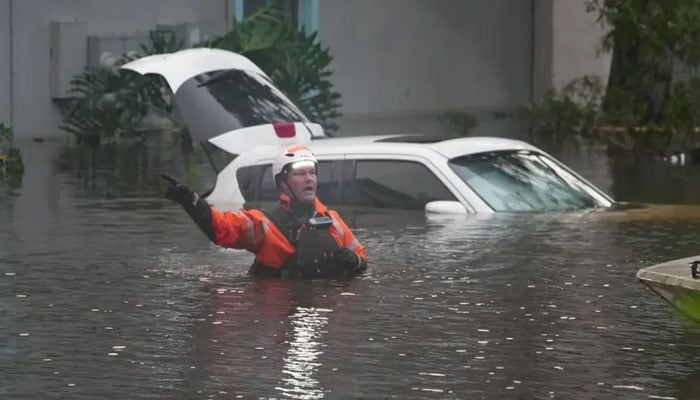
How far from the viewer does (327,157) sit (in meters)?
17.1

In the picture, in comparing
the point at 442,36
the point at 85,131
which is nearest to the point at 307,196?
the point at 85,131

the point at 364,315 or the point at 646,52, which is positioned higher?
the point at 646,52

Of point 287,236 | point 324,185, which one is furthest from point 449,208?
point 287,236

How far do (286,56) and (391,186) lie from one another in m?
10.0

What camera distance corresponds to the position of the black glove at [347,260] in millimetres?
13344

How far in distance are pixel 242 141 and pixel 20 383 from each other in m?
8.57

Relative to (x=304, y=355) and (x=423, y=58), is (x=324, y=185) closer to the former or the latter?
(x=304, y=355)

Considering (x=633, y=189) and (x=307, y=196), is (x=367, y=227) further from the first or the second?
(x=633, y=189)

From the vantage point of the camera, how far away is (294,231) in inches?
521

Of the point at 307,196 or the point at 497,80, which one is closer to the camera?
the point at 307,196

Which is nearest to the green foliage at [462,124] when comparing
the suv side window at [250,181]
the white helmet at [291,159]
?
the suv side window at [250,181]

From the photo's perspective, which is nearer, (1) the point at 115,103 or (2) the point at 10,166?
(2) the point at 10,166

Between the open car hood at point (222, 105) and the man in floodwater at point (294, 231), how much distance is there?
496cm

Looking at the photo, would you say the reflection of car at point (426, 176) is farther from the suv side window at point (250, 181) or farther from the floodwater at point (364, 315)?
the floodwater at point (364, 315)
